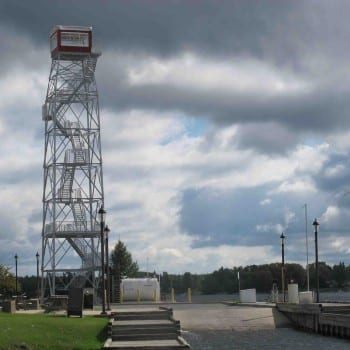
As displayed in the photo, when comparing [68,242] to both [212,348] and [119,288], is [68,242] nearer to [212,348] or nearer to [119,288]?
[119,288]

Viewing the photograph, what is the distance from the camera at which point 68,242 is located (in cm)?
7794

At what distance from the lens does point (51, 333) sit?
29219 mm

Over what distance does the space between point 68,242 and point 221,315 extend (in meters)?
33.4

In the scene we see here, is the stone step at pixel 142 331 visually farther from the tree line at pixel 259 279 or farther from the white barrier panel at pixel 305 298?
the tree line at pixel 259 279

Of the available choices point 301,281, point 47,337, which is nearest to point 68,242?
point 47,337

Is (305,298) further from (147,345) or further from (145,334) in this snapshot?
(147,345)

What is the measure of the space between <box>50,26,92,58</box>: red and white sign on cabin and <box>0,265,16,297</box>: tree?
75.6 feet

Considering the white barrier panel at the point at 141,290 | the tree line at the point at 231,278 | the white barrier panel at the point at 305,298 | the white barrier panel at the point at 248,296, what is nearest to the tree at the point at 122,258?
the tree line at the point at 231,278

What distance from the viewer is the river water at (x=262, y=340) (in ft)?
116

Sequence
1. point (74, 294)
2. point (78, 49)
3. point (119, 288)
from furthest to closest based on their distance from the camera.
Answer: point (78, 49) < point (119, 288) < point (74, 294)

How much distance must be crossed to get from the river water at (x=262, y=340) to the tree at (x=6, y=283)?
41.9m

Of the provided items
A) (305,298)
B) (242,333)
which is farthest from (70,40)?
(242,333)

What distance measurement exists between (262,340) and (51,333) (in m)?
13.2

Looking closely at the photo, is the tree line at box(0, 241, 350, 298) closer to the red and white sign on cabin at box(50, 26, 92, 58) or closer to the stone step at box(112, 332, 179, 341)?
the red and white sign on cabin at box(50, 26, 92, 58)
